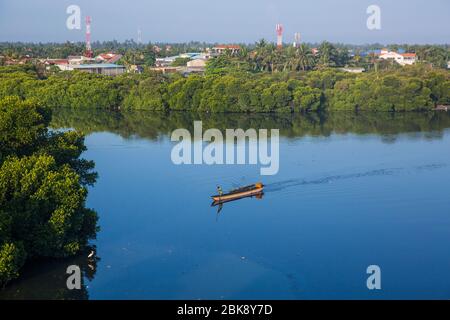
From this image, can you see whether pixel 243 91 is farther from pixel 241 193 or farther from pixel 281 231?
pixel 281 231

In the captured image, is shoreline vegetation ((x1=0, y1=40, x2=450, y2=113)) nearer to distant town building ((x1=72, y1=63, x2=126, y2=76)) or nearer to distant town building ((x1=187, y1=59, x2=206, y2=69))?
distant town building ((x1=72, y1=63, x2=126, y2=76))

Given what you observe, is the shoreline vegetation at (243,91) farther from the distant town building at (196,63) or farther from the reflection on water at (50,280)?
the reflection on water at (50,280)

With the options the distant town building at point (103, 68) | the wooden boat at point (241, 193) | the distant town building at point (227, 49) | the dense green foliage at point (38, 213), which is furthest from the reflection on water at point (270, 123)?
the distant town building at point (227, 49)

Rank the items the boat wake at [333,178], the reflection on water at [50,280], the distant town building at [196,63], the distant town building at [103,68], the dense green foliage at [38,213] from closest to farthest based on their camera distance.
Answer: the dense green foliage at [38,213]
the reflection on water at [50,280]
the boat wake at [333,178]
the distant town building at [103,68]
the distant town building at [196,63]

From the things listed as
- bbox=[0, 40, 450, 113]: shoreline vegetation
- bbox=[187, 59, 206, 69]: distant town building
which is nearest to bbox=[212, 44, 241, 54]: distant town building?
bbox=[187, 59, 206, 69]: distant town building

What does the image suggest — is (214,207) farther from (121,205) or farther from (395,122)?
(395,122)

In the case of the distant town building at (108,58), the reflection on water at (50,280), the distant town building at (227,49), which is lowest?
the reflection on water at (50,280)

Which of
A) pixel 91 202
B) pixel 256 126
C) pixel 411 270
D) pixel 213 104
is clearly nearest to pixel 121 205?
pixel 91 202
